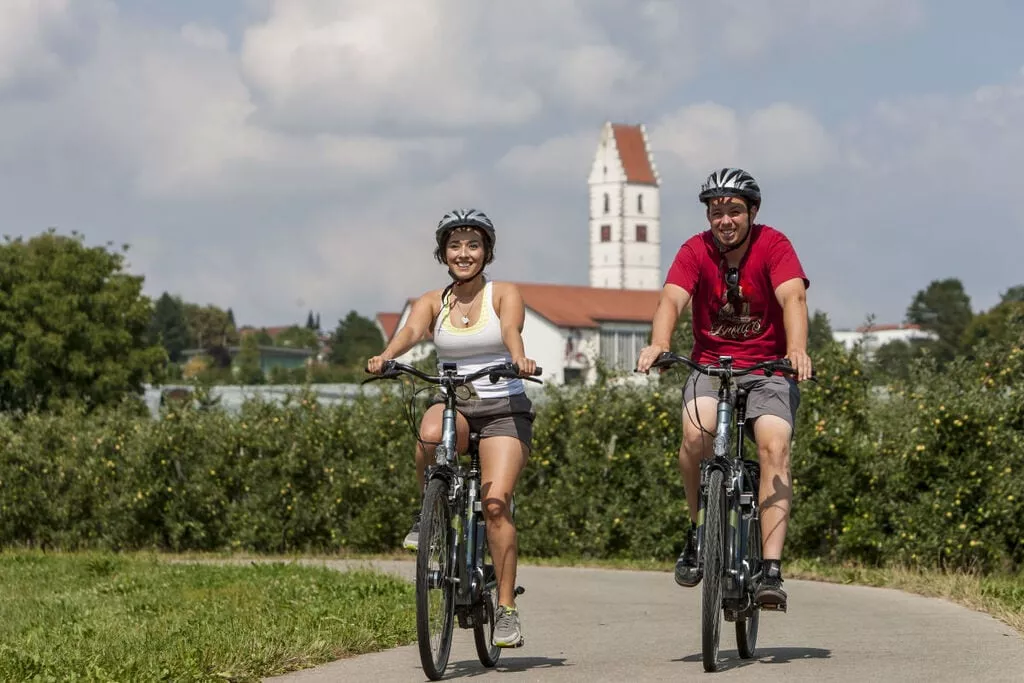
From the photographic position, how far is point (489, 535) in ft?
24.0

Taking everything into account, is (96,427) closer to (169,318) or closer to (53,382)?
(53,382)

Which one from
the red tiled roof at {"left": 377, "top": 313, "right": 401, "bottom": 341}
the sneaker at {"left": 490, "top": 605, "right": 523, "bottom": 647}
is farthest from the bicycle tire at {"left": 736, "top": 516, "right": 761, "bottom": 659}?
the red tiled roof at {"left": 377, "top": 313, "right": 401, "bottom": 341}

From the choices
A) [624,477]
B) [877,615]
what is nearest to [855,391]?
[624,477]

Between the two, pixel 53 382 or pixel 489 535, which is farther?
pixel 53 382

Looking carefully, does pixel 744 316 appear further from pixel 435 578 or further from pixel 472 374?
pixel 435 578

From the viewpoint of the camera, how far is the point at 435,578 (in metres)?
6.89

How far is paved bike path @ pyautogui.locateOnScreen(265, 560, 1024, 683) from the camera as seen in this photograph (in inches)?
277

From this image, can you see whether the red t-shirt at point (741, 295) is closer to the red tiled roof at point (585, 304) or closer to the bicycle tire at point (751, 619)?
the bicycle tire at point (751, 619)

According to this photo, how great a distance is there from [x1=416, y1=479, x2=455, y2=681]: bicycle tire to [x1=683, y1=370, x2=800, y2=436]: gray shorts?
51.5 inches

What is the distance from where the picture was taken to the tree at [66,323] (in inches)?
2504

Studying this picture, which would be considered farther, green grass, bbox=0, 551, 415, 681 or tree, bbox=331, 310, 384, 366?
tree, bbox=331, 310, 384, 366

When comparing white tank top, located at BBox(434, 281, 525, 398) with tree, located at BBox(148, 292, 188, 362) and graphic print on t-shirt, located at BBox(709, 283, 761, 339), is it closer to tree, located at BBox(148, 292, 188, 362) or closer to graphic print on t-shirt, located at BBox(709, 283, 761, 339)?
graphic print on t-shirt, located at BBox(709, 283, 761, 339)

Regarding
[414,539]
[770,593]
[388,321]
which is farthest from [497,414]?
[388,321]

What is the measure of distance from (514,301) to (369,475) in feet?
32.1
